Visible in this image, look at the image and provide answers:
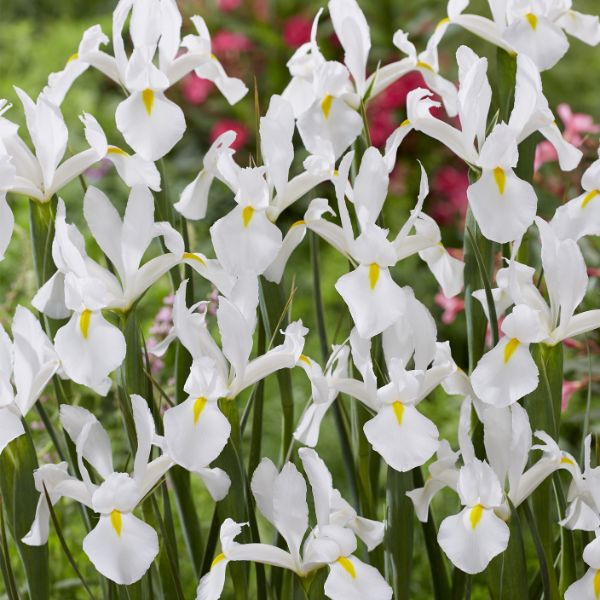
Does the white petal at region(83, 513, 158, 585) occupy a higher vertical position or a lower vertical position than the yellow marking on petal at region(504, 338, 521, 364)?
lower

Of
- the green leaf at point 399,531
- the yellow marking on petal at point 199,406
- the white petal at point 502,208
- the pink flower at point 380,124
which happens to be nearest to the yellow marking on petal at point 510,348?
the white petal at point 502,208

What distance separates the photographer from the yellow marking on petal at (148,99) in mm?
1220

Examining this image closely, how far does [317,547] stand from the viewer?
1128mm

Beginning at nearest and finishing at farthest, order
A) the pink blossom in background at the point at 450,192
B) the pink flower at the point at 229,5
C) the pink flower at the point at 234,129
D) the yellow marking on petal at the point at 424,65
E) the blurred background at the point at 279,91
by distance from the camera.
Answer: the yellow marking on petal at the point at 424,65 < the blurred background at the point at 279,91 < the pink blossom in background at the point at 450,192 < the pink flower at the point at 234,129 < the pink flower at the point at 229,5

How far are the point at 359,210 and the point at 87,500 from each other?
43 centimetres

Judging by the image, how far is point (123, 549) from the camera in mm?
1089

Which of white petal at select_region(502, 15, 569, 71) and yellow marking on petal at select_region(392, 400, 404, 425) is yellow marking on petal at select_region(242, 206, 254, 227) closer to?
yellow marking on petal at select_region(392, 400, 404, 425)

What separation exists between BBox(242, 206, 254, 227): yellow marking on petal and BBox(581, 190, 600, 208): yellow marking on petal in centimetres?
37

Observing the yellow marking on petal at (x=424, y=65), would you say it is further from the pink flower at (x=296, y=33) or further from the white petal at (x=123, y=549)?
the pink flower at (x=296, y=33)

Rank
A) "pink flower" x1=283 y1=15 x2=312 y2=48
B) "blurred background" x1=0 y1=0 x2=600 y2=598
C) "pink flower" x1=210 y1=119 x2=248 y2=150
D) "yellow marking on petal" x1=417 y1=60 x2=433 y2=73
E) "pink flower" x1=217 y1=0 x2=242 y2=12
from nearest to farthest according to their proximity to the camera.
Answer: "yellow marking on petal" x1=417 y1=60 x2=433 y2=73 < "blurred background" x1=0 y1=0 x2=600 y2=598 < "pink flower" x1=210 y1=119 x2=248 y2=150 < "pink flower" x1=283 y1=15 x2=312 y2=48 < "pink flower" x1=217 y1=0 x2=242 y2=12

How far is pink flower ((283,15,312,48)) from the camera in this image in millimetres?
3953

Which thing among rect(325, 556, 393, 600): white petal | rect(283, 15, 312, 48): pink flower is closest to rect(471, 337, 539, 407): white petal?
rect(325, 556, 393, 600): white petal

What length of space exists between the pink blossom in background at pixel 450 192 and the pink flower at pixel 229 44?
93cm

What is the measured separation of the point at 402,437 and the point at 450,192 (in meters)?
2.50
